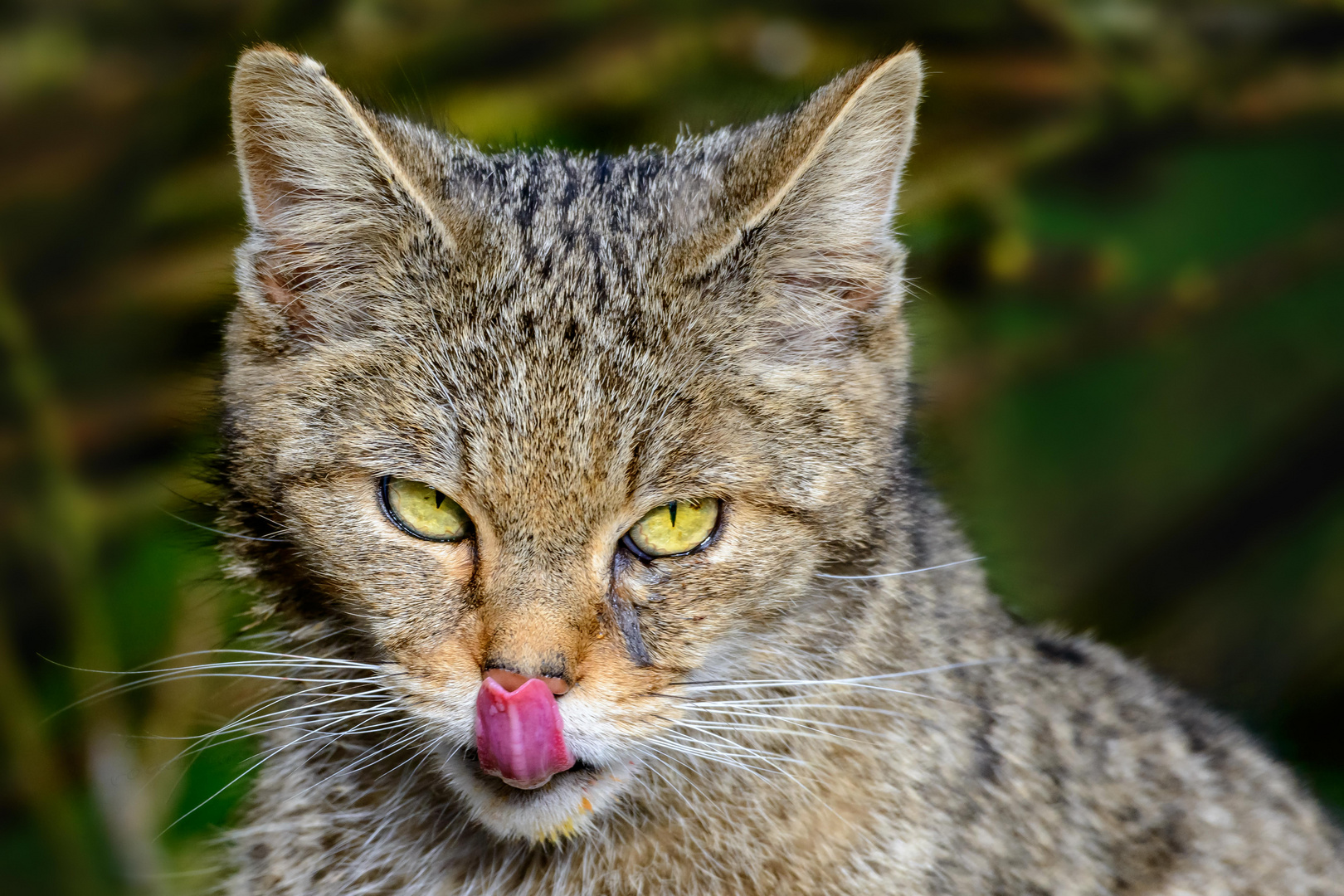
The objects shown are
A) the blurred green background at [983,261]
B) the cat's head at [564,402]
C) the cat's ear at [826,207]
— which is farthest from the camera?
the blurred green background at [983,261]

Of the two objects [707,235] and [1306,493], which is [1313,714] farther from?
[707,235]

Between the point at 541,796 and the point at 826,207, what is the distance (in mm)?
1150

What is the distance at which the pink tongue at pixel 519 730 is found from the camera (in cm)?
199

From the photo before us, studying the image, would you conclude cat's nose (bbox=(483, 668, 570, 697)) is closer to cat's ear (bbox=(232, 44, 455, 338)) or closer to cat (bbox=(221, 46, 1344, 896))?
cat (bbox=(221, 46, 1344, 896))

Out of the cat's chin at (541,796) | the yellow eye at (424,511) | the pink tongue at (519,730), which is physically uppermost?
the yellow eye at (424,511)

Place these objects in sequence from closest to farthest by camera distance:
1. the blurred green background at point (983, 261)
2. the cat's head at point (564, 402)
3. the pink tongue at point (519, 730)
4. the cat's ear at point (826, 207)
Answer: the pink tongue at point (519, 730) → the cat's head at point (564, 402) → the cat's ear at point (826, 207) → the blurred green background at point (983, 261)

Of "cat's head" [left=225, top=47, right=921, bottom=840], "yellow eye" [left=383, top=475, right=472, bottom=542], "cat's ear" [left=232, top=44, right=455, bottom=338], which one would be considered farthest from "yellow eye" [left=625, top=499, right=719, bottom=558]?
"cat's ear" [left=232, top=44, right=455, bottom=338]

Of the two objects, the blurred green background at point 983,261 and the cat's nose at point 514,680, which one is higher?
the blurred green background at point 983,261

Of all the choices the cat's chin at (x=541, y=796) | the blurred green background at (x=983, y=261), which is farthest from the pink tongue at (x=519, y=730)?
the blurred green background at (x=983, y=261)

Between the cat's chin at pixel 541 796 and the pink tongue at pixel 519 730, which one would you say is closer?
the pink tongue at pixel 519 730

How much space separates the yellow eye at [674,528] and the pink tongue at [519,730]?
34 centimetres

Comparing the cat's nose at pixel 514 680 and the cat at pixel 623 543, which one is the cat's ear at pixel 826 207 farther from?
the cat's nose at pixel 514 680

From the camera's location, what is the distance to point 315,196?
2.40m

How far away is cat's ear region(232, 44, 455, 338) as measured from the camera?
2283 mm
